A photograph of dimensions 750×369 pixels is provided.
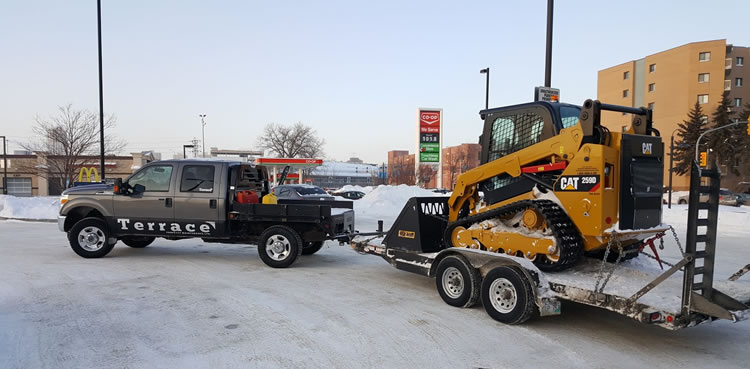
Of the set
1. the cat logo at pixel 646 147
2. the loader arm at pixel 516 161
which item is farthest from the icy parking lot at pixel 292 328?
the cat logo at pixel 646 147

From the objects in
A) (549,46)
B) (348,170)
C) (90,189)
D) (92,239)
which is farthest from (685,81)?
(348,170)

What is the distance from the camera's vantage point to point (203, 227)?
9023 mm

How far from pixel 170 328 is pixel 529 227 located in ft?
14.6

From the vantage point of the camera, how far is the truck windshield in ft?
19.8

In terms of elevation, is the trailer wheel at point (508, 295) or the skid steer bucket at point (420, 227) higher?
the skid steer bucket at point (420, 227)

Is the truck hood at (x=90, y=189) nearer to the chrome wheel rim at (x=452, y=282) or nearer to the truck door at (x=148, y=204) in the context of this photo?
the truck door at (x=148, y=204)

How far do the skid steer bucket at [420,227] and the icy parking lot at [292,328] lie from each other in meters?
0.71

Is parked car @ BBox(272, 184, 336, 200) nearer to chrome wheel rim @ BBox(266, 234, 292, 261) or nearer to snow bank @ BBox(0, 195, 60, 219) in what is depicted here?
snow bank @ BBox(0, 195, 60, 219)

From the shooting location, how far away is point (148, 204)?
30.3 feet

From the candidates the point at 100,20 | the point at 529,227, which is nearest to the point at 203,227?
the point at 529,227

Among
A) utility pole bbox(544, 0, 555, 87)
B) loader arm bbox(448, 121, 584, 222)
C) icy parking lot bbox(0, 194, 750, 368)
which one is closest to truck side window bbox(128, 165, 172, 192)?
icy parking lot bbox(0, 194, 750, 368)

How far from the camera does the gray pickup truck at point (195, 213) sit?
8.78 m

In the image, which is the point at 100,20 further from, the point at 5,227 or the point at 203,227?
the point at 203,227

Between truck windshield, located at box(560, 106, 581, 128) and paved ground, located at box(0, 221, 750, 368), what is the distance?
2508mm
